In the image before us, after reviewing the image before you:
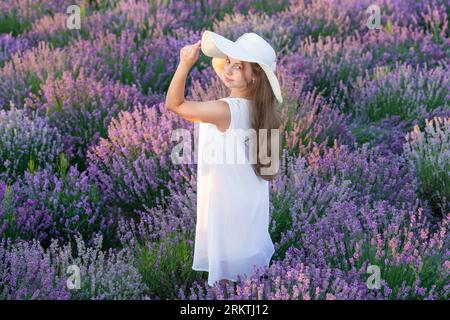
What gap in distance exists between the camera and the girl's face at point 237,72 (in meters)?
2.93

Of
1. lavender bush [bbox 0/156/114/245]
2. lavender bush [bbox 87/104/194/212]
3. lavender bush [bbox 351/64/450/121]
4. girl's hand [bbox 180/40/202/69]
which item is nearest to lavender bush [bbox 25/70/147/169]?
lavender bush [bbox 87/104/194/212]

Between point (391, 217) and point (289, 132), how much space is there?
3.80ft

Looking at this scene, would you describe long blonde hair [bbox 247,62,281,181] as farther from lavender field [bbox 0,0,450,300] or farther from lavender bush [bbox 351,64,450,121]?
lavender bush [bbox 351,64,450,121]

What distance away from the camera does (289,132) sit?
4652mm

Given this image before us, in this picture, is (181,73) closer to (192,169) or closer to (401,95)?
(192,169)

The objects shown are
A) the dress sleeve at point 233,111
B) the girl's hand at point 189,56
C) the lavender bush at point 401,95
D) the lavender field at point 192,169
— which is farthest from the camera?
the lavender bush at point 401,95

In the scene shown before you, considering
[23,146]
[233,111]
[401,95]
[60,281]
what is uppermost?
[401,95]

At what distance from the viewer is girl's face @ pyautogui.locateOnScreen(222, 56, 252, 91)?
9.62 ft

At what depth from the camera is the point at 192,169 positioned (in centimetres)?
405

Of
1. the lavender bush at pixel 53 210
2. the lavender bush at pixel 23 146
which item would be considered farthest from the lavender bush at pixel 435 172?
the lavender bush at pixel 23 146

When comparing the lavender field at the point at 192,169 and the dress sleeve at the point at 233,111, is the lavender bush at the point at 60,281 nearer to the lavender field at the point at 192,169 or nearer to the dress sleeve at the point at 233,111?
the lavender field at the point at 192,169

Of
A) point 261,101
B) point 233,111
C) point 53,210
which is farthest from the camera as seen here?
point 53,210

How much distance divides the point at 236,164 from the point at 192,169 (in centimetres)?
111

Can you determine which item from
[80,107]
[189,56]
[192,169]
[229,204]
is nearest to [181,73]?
[189,56]
